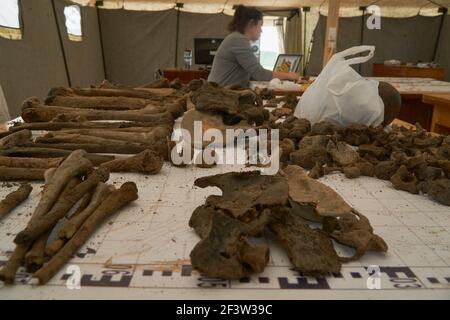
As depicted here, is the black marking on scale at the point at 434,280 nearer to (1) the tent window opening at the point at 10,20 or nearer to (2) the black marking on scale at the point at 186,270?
(2) the black marking on scale at the point at 186,270

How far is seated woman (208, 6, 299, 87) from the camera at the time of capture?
4457 mm

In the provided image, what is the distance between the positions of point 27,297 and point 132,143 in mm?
1291

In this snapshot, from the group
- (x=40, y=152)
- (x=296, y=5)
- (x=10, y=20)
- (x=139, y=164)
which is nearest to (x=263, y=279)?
(x=139, y=164)

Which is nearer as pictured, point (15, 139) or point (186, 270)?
point (186, 270)

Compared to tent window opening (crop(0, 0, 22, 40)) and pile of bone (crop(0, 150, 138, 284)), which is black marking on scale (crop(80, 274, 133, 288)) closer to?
pile of bone (crop(0, 150, 138, 284))

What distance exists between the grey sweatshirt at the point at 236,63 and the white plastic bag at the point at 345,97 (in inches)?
76.7

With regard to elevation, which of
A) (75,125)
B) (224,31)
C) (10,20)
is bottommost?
(75,125)

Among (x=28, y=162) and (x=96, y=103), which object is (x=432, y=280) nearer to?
(x=28, y=162)

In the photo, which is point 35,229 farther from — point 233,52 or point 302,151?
point 233,52

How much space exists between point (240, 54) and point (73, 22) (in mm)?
5971

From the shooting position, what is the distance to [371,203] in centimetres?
160

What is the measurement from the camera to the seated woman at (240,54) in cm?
446

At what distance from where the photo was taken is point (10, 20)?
5734mm

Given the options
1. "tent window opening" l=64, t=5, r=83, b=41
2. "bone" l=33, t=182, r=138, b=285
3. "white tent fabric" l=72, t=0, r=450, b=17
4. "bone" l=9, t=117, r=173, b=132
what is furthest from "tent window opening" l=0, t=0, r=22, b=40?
"bone" l=33, t=182, r=138, b=285
